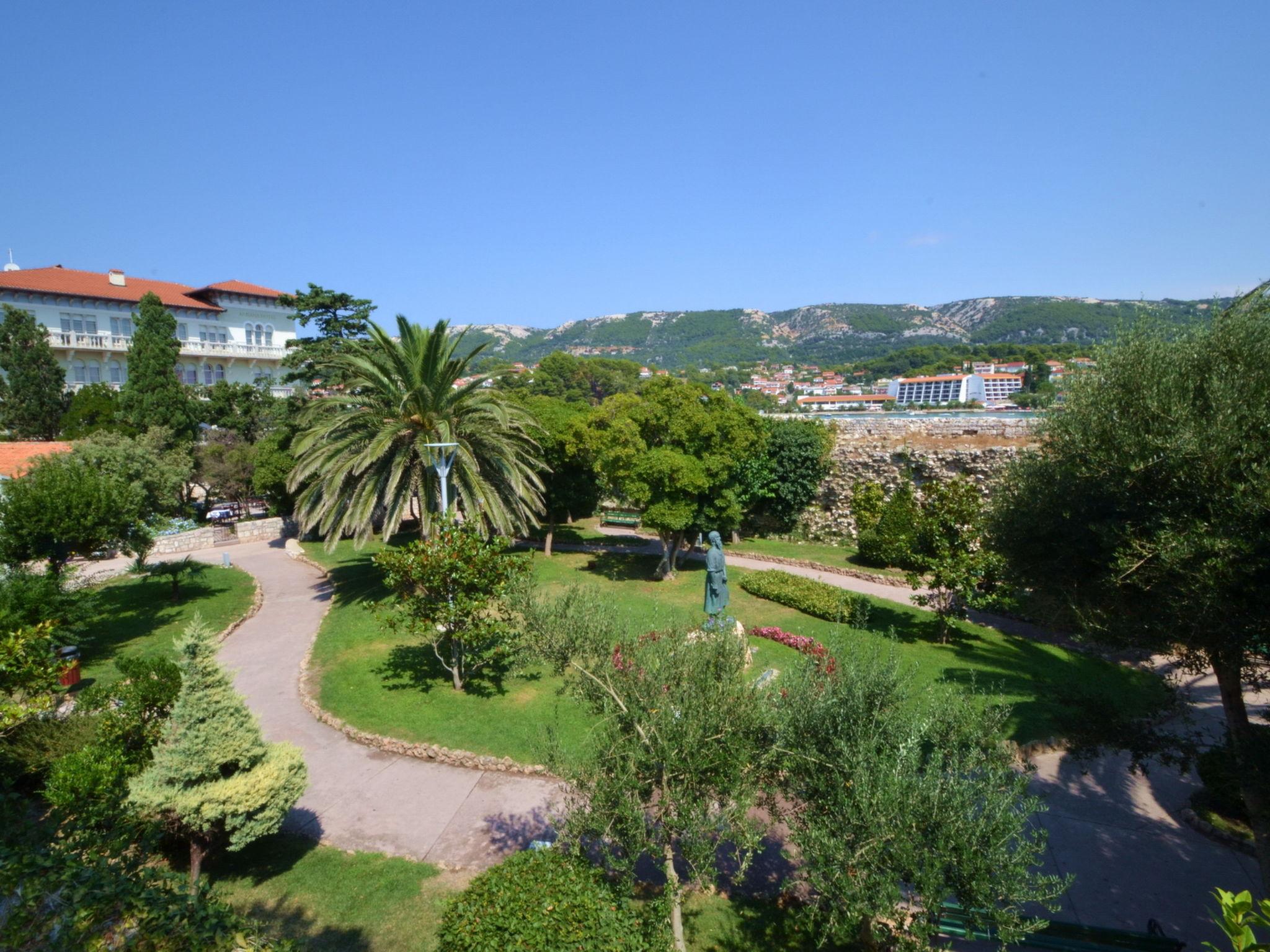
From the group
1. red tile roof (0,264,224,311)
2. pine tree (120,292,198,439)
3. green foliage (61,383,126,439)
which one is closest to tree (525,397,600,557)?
pine tree (120,292,198,439)

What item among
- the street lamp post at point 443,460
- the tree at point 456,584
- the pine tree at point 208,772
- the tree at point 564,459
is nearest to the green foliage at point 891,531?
the tree at point 564,459

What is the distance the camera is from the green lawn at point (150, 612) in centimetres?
1366

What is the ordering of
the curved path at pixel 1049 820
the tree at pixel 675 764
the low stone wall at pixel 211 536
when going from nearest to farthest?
the tree at pixel 675 764
the curved path at pixel 1049 820
the low stone wall at pixel 211 536

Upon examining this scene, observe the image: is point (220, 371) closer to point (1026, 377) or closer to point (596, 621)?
point (596, 621)

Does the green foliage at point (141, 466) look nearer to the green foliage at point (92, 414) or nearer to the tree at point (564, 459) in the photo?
the green foliage at point (92, 414)

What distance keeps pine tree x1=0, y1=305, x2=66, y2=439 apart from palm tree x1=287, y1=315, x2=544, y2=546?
25.2m

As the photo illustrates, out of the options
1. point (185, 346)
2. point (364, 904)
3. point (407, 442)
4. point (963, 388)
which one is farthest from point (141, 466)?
point (963, 388)

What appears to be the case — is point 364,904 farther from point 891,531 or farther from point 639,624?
point 891,531

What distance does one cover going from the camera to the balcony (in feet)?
121

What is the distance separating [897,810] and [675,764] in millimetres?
→ 1658

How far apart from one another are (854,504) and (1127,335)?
1632 centimetres

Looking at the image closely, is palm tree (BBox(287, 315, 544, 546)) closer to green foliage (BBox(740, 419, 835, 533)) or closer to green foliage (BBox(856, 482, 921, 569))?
green foliage (BBox(856, 482, 921, 569))

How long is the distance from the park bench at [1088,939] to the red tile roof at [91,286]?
4245cm

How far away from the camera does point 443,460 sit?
14938 millimetres
